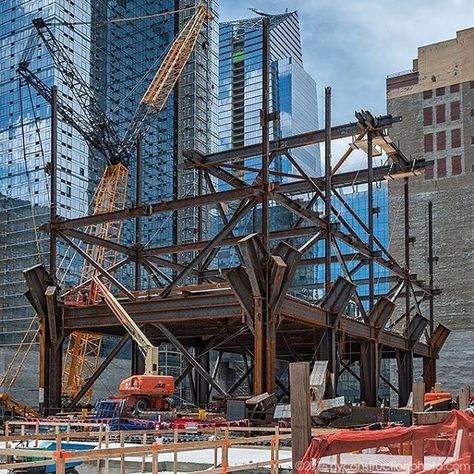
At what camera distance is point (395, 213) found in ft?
280

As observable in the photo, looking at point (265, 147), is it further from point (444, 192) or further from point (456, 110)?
point (456, 110)

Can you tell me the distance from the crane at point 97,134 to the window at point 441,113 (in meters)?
27.6

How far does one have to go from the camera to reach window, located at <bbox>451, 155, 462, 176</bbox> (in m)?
81.8

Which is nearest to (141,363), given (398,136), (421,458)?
(421,458)

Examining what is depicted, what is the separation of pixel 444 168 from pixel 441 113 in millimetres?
6058

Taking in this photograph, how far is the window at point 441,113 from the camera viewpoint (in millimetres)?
84250

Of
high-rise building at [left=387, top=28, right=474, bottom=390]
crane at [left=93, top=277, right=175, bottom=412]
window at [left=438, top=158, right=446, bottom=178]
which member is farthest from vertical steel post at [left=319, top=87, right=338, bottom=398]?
window at [left=438, top=158, right=446, bottom=178]

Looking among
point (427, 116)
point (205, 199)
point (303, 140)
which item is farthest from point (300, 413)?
point (427, 116)

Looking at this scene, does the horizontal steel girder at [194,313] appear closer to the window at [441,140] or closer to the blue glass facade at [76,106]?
the blue glass facade at [76,106]

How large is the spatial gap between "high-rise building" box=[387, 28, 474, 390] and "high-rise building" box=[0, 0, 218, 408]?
76.1ft

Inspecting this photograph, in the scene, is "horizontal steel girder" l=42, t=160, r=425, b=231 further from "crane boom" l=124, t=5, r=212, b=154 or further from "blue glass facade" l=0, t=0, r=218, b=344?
"crane boom" l=124, t=5, r=212, b=154

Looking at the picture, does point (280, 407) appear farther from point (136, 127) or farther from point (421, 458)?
point (136, 127)

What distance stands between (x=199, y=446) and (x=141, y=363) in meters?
28.1

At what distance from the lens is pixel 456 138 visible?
82.9m
